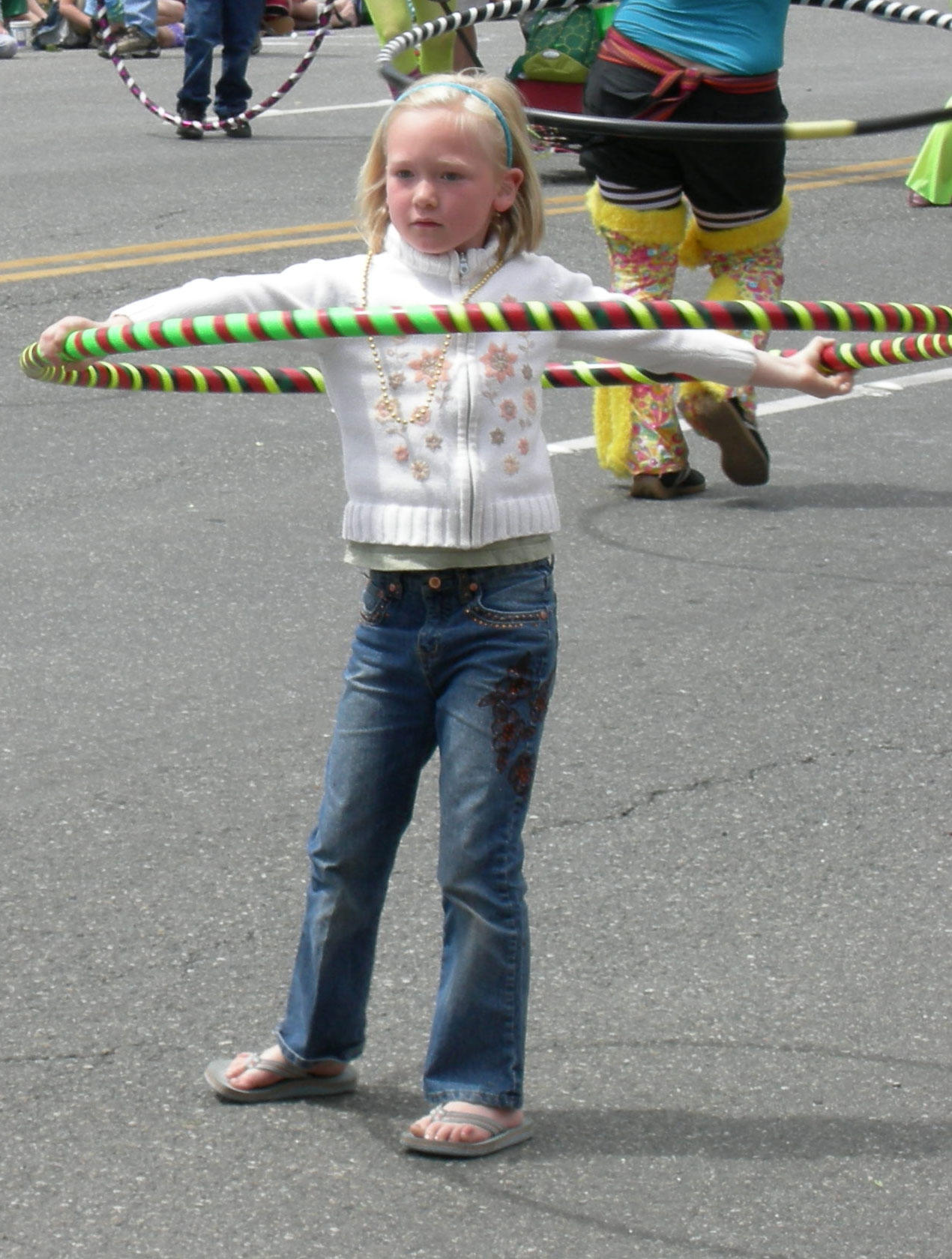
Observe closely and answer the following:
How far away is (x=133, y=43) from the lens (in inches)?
740

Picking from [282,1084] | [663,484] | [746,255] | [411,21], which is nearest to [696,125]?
[746,255]

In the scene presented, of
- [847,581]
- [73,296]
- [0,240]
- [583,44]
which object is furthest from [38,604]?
[583,44]

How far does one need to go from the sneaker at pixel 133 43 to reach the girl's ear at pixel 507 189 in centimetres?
1627

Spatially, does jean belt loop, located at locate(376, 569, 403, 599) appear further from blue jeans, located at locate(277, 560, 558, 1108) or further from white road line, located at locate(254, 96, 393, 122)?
white road line, located at locate(254, 96, 393, 122)

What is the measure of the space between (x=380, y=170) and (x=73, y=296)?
20.4 ft

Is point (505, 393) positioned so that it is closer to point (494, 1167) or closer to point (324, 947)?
point (324, 947)

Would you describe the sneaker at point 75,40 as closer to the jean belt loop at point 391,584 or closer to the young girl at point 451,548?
the young girl at point 451,548

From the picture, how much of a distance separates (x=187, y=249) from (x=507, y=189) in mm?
7322

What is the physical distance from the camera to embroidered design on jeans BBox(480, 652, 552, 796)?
3225 mm

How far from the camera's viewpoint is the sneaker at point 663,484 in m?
6.90

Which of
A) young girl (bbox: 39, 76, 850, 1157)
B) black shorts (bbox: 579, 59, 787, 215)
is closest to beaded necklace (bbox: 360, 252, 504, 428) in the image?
young girl (bbox: 39, 76, 850, 1157)

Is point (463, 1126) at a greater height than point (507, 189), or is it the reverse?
point (507, 189)

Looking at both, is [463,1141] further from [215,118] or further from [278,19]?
[278,19]

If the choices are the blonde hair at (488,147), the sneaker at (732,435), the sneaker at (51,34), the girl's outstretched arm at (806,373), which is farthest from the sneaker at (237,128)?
the girl's outstretched arm at (806,373)
